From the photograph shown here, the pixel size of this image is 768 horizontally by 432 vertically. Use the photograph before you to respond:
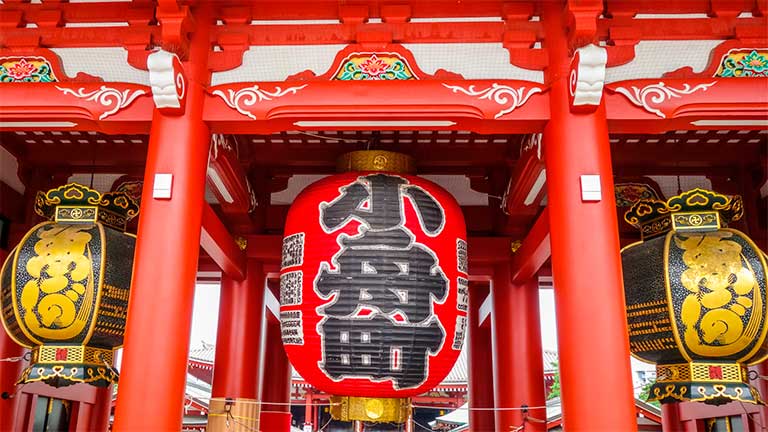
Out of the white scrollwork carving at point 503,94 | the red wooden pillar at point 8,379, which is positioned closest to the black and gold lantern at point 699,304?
the white scrollwork carving at point 503,94

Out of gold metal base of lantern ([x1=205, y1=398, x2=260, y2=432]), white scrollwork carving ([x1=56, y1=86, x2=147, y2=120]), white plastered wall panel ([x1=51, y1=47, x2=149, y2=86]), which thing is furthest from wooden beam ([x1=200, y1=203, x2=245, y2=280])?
gold metal base of lantern ([x1=205, y1=398, x2=260, y2=432])

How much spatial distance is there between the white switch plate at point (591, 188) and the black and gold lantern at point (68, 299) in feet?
10.4

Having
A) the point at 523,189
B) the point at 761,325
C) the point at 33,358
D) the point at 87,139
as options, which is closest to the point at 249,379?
the point at 33,358

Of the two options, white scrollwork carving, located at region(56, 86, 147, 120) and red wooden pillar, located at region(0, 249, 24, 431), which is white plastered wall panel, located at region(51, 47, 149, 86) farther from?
red wooden pillar, located at region(0, 249, 24, 431)

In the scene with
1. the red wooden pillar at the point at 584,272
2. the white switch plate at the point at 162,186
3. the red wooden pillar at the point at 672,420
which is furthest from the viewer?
the red wooden pillar at the point at 672,420

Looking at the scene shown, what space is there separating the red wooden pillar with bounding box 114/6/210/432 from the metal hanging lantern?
0.85m

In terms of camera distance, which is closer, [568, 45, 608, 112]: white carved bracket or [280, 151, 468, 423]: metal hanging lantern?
[568, 45, 608, 112]: white carved bracket

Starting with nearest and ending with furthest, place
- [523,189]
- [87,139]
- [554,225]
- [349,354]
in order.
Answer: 1. [554,225]
2. [349,354]
3. [523,189]
4. [87,139]

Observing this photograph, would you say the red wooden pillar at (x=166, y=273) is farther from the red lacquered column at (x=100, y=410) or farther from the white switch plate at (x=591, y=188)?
the red lacquered column at (x=100, y=410)

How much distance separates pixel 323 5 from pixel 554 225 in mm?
2111

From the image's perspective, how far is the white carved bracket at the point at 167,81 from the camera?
3.80 metres

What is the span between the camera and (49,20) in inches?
173

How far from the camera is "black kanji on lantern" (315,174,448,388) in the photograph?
13.8 feet

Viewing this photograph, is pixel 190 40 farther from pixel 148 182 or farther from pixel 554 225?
pixel 554 225
